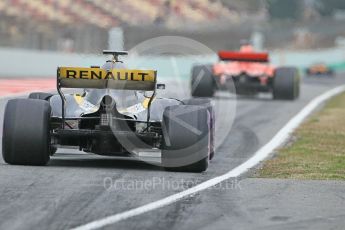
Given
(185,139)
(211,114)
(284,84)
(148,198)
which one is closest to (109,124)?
(185,139)

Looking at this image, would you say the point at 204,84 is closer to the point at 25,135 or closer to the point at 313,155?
the point at 313,155

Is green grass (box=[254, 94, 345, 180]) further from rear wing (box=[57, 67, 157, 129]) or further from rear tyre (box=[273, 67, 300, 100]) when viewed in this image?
rear tyre (box=[273, 67, 300, 100])

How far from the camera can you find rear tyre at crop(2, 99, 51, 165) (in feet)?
36.6

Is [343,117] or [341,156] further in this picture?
[343,117]

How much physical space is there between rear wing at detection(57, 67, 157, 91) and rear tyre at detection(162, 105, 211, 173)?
0.45 metres

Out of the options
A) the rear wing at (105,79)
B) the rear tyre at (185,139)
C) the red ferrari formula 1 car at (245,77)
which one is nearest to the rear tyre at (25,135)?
the rear wing at (105,79)

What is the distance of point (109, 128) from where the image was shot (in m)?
11.3

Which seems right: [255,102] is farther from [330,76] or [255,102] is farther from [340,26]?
[340,26]

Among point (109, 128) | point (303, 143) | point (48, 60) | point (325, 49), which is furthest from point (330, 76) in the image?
point (109, 128)

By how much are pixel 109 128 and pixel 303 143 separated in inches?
224

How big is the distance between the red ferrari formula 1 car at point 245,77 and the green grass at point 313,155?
6.39m

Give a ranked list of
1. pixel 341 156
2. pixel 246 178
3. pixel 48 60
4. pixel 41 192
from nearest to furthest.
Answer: pixel 41 192 → pixel 246 178 → pixel 341 156 → pixel 48 60

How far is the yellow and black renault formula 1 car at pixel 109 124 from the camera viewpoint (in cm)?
1120

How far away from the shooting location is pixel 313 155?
14055 millimetres
